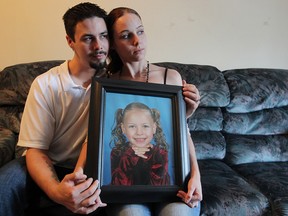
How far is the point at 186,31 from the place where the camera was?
194 cm

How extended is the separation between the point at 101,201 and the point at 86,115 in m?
0.34

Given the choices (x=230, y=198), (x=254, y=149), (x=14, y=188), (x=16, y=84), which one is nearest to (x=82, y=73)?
(x=14, y=188)

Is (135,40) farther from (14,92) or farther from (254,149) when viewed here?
(254,149)

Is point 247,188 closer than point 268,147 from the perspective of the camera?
Yes

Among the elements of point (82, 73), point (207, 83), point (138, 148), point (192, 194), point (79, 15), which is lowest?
point (192, 194)

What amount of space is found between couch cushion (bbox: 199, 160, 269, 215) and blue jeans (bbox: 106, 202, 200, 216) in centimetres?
20

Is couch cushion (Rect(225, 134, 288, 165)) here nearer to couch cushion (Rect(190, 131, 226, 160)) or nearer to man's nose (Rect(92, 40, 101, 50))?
couch cushion (Rect(190, 131, 226, 160))

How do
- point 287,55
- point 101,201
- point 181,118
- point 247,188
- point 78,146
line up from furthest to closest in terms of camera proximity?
point 287,55 < point 247,188 < point 78,146 < point 181,118 < point 101,201

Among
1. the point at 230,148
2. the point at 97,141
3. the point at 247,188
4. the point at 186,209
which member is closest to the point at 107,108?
the point at 97,141

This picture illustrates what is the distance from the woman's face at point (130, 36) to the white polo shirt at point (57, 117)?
217mm

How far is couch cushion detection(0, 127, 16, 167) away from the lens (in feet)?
4.01

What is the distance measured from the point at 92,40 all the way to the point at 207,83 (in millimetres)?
869

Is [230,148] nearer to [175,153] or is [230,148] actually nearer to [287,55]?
[175,153]

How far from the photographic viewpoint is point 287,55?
216 cm
